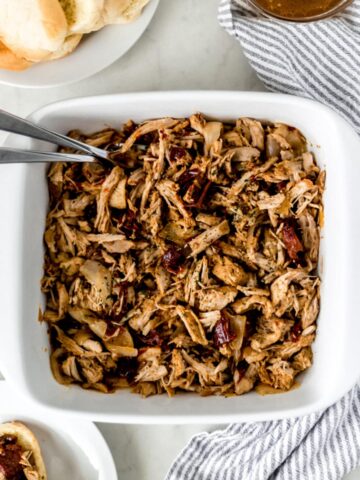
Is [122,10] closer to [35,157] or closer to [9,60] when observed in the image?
[9,60]

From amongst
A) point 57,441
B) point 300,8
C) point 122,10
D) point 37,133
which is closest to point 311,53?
point 300,8

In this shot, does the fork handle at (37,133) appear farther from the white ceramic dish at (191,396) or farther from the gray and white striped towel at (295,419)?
the gray and white striped towel at (295,419)

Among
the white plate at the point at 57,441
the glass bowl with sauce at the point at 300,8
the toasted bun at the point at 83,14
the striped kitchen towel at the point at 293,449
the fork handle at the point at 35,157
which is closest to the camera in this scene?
the fork handle at the point at 35,157

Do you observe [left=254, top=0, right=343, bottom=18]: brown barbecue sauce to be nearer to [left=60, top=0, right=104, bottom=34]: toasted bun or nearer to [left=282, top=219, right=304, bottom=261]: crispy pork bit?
[left=60, top=0, right=104, bottom=34]: toasted bun

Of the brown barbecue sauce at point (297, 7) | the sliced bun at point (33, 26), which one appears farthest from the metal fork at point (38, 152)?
the brown barbecue sauce at point (297, 7)

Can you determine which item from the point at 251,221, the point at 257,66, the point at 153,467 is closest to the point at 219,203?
the point at 251,221

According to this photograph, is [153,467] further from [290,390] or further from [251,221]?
[251,221]

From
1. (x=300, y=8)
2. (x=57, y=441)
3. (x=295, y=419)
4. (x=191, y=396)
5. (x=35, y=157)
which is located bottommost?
(x=57, y=441)
